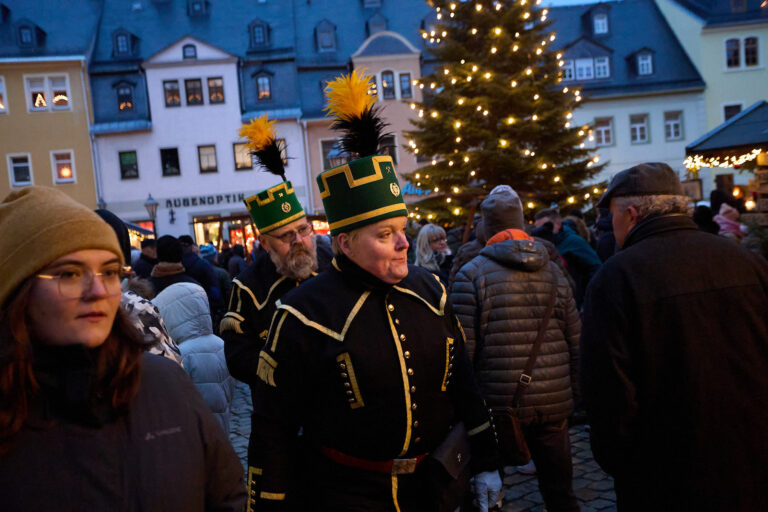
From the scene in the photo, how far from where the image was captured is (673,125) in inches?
1162

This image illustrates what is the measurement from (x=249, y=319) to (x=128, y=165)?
26709mm

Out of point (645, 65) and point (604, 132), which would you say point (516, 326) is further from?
point (645, 65)

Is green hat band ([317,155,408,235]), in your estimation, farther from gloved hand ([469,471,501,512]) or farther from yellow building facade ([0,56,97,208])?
yellow building facade ([0,56,97,208])

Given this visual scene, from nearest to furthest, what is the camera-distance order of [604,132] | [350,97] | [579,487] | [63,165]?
[350,97] → [579,487] → [63,165] → [604,132]

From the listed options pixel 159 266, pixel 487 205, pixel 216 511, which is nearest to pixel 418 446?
pixel 216 511

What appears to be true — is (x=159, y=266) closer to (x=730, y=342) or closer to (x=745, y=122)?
(x=730, y=342)

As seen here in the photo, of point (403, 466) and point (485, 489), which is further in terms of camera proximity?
point (485, 489)

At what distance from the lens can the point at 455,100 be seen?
1376 centimetres

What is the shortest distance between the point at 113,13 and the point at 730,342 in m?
→ 33.0

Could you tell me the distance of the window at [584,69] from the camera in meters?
29.2

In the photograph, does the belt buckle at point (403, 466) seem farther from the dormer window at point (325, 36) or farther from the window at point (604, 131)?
the dormer window at point (325, 36)

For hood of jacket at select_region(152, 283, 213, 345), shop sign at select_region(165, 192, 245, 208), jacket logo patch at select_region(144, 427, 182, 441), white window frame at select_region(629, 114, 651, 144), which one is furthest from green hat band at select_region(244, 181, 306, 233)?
white window frame at select_region(629, 114, 651, 144)

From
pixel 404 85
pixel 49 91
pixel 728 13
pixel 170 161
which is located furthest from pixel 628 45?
pixel 49 91

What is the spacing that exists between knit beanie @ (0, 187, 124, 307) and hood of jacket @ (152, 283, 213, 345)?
2.90 m
